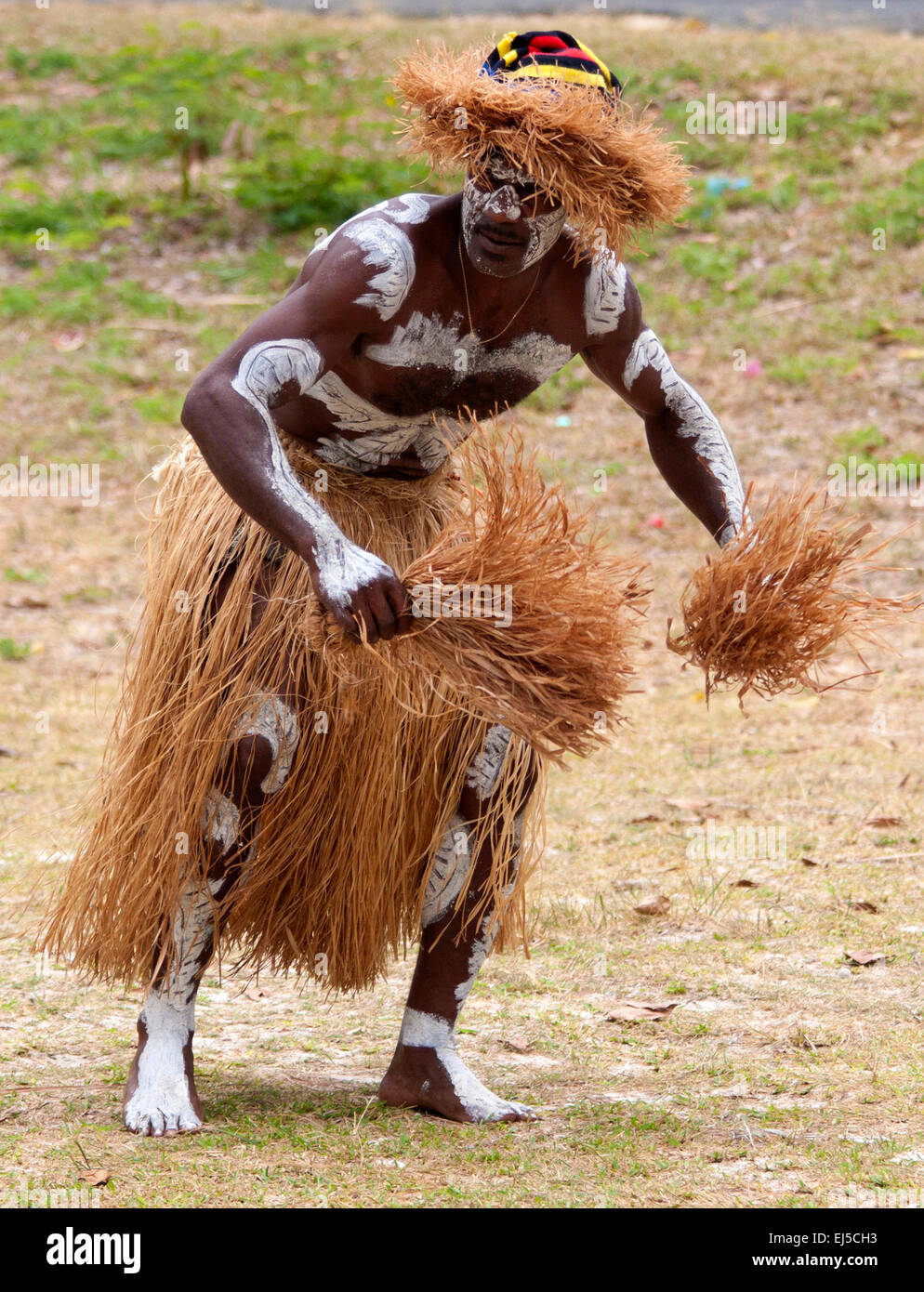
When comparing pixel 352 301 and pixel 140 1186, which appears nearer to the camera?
pixel 140 1186

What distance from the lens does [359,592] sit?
7.25 ft

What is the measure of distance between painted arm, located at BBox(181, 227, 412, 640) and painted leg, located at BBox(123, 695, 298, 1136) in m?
0.39

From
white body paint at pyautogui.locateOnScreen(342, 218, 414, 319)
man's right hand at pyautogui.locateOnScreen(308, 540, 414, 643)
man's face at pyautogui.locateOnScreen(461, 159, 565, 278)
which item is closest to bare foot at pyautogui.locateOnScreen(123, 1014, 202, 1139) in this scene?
man's right hand at pyautogui.locateOnScreen(308, 540, 414, 643)

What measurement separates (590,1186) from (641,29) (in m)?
8.52

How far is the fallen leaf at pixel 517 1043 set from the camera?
3.00m

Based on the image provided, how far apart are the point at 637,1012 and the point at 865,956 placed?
535 mm

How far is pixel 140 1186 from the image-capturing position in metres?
2.24

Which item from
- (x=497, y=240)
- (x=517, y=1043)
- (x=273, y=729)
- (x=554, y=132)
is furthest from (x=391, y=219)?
(x=517, y=1043)

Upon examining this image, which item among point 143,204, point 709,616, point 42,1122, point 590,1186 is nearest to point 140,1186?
point 42,1122

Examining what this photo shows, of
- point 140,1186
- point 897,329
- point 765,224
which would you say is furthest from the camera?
point 765,224

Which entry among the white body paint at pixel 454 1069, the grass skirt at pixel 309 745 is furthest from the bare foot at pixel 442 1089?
the grass skirt at pixel 309 745

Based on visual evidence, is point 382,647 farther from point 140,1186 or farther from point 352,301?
point 140,1186

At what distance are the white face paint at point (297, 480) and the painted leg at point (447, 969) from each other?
0.57 m

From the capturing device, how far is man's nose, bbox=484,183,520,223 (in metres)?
2.39
